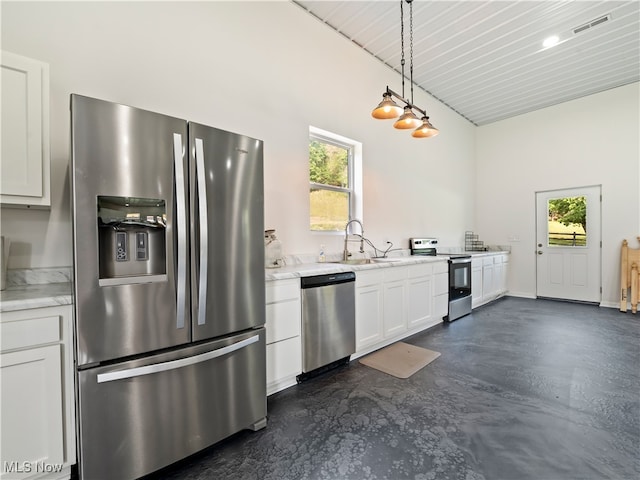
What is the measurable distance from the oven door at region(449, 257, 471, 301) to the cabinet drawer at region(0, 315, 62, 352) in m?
4.10

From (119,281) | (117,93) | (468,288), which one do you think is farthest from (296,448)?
(468,288)

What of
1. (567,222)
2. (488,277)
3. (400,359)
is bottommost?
(400,359)

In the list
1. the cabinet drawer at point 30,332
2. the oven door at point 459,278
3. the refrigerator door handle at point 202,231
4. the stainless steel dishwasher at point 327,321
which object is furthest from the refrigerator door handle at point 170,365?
the oven door at point 459,278

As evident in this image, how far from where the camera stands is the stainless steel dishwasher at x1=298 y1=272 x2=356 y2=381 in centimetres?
228

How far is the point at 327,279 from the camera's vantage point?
7.83 ft

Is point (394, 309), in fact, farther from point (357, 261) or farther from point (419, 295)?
point (357, 261)

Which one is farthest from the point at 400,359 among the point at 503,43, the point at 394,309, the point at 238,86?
the point at 503,43

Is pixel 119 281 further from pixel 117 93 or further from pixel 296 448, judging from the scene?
pixel 117 93

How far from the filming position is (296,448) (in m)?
1.61

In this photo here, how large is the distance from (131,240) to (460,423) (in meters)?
2.23

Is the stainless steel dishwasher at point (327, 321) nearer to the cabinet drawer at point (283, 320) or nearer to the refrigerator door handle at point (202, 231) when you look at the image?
the cabinet drawer at point (283, 320)

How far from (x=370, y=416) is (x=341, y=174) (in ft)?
8.91

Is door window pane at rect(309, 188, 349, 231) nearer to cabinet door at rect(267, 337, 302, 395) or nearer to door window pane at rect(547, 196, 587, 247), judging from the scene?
cabinet door at rect(267, 337, 302, 395)

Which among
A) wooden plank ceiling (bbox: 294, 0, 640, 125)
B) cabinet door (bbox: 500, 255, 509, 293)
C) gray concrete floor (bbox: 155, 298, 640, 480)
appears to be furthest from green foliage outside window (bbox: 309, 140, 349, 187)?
cabinet door (bbox: 500, 255, 509, 293)
